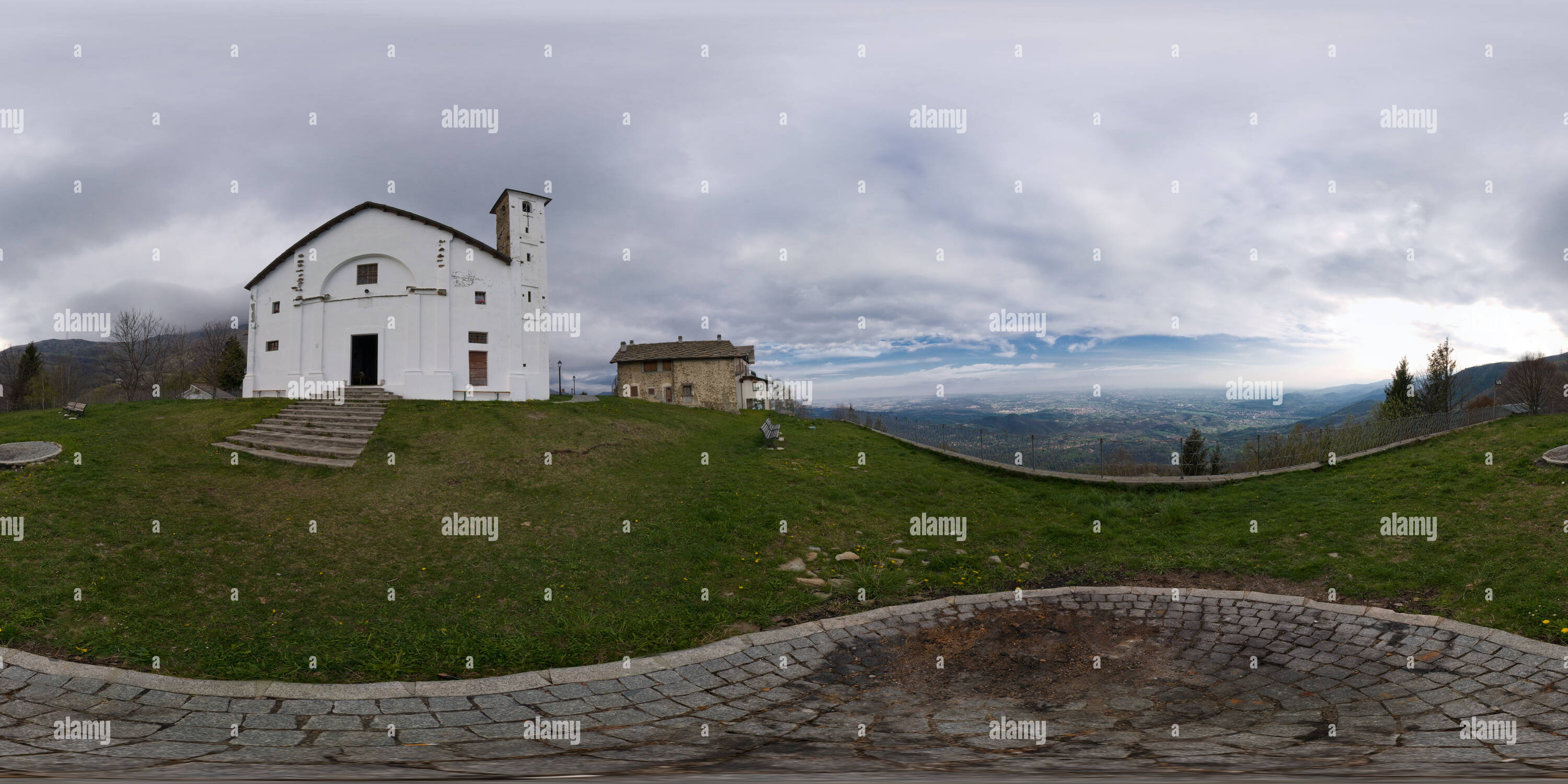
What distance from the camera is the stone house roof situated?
5272 centimetres

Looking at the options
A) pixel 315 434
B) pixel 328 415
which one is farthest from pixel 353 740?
pixel 328 415

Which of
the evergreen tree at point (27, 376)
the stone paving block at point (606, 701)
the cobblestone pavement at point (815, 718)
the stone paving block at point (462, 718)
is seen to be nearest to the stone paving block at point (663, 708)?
the cobblestone pavement at point (815, 718)

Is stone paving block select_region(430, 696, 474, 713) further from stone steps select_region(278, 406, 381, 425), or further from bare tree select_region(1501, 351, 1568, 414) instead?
bare tree select_region(1501, 351, 1568, 414)

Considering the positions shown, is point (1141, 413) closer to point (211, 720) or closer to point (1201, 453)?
point (1201, 453)

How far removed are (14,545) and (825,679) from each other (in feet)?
38.9

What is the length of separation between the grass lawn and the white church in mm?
9476

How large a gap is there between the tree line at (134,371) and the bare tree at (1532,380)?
82.0 metres

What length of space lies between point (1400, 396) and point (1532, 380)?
648 centimetres

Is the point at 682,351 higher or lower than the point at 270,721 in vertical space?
higher

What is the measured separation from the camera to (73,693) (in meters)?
5.91

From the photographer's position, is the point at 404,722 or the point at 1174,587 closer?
the point at 404,722

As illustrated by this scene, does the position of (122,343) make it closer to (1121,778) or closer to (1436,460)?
(1121,778)

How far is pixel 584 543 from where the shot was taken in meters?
12.0

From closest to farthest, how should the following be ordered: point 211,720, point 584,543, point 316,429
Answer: point 211,720 < point 584,543 < point 316,429
